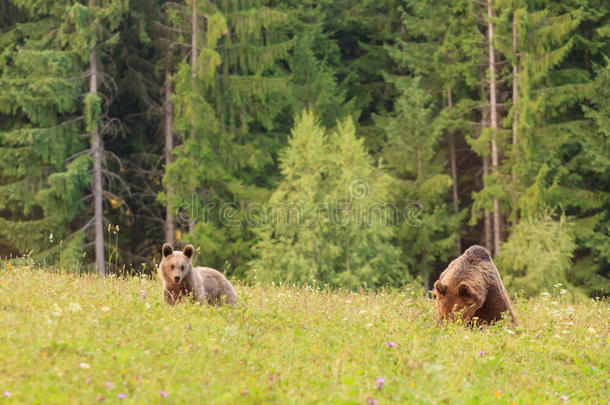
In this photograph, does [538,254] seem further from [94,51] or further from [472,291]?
[472,291]

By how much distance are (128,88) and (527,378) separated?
98.5 ft

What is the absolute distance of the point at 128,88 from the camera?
112 feet

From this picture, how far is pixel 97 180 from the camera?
2983cm

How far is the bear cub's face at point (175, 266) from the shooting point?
9031mm

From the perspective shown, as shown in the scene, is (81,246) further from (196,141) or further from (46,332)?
(46,332)

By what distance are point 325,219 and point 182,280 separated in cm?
2061

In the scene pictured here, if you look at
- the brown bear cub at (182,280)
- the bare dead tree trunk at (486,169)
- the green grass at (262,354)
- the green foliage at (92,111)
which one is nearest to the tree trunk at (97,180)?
the green foliage at (92,111)

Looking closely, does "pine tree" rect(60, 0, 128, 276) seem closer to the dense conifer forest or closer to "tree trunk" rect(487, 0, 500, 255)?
the dense conifer forest

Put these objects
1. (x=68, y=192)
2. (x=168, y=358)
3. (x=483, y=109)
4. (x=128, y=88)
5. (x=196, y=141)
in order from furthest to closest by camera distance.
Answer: (x=483, y=109) < (x=128, y=88) < (x=196, y=141) < (x=68, y=192) < (x=168, y=358)

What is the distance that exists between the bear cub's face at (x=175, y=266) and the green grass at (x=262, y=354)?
428 millimetres

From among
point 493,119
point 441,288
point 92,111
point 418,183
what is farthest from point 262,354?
point 418,183

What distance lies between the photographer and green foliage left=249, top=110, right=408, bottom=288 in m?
29.7

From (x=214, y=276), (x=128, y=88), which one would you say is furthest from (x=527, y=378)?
(x=128, y=88)

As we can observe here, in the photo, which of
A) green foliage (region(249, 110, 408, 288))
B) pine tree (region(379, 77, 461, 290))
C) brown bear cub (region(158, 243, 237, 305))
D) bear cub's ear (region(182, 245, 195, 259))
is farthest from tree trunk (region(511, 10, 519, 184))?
bear cub's ear (region(182, 245, 195, 259))
